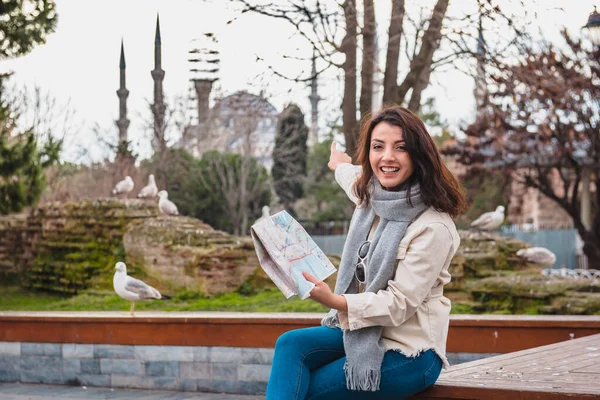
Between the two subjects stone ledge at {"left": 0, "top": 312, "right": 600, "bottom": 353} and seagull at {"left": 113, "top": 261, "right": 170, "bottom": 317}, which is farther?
seagull at {"left": 113, "top": 261, "right": 170, "bottom": 317}

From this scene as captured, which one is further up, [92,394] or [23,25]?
[23,25]

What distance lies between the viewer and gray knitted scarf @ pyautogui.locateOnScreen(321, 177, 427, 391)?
365 cm

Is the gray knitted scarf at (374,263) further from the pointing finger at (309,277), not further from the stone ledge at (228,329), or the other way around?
the stone ledge at (228,329)

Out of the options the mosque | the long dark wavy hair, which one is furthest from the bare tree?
the long dark wavy hair

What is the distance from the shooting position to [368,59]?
10664 mm

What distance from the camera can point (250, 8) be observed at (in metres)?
10.2

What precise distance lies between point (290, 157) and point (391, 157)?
2631 cm

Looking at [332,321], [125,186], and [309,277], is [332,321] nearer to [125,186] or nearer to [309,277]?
[309,277]

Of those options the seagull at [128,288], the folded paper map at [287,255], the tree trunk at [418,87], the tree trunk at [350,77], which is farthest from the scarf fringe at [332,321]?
the tree trunk at [418,87]

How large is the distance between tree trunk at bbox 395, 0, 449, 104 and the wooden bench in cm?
554

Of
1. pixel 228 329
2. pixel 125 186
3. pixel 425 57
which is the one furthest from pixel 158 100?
pixel 228 329

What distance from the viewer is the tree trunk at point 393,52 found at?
33.6 feet

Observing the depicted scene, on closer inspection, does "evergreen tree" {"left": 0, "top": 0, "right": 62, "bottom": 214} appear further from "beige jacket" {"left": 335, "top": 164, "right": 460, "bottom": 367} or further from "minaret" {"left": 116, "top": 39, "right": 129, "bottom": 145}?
"minaret" {"left": 116, "top": 39, "right": 129, "bottom": 145}

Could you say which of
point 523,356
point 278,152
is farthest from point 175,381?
point 278,152
